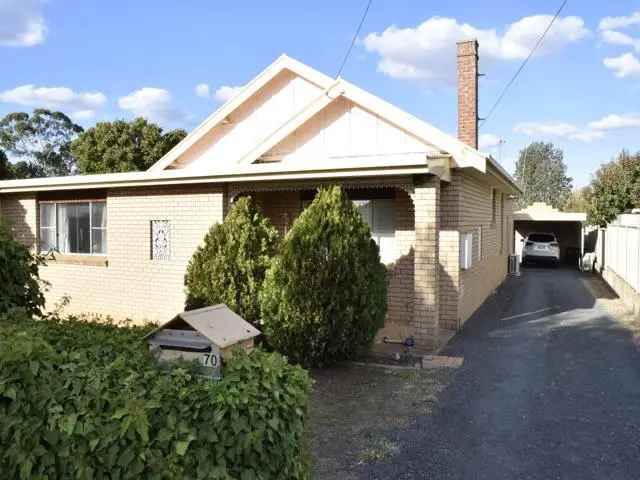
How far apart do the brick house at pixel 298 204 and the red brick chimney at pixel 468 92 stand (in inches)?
65.2

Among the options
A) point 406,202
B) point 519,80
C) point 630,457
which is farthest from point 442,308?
point 519,80

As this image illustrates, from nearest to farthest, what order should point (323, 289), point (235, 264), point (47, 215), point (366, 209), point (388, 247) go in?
point (323, 289) < point (235, 264) < point (388, 247) < point (366, 209) < point (47, 215)

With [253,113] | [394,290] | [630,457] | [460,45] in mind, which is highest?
[460,45]

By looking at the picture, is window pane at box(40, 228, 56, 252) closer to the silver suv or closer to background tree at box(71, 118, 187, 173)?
the silver suv

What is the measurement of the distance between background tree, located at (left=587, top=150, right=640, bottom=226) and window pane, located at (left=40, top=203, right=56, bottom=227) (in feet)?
62.2

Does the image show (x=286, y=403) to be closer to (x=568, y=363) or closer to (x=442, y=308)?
(x=568, y=363)

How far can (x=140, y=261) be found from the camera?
11.2m

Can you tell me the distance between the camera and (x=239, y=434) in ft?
9.29

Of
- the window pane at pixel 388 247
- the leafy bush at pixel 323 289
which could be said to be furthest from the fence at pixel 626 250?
the leafy bush at pixel 323 289

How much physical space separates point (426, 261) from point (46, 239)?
9.21m

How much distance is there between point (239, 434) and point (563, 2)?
29.6 ft

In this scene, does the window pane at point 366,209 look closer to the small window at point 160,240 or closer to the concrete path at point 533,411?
the concrete path at point 533,411

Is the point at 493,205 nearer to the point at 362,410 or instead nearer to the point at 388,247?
the point at 388,247

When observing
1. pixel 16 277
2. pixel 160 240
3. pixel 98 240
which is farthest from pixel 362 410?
pixel 98 240
